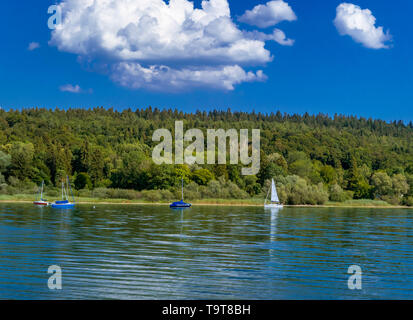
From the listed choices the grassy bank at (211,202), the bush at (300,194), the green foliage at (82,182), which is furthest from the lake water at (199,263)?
the green foliage at (82,182)

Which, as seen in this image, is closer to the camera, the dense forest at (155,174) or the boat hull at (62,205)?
the boat hull at (62,205)

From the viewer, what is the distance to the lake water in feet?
75.4

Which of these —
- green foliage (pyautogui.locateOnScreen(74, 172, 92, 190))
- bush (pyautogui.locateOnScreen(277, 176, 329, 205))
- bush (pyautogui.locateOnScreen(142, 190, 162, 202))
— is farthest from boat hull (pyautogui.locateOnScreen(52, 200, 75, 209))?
bush (pyautogui.locateOnScreen(277, 176, 329, 205))

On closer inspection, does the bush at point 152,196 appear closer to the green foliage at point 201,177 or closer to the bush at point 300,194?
the green foliage at point 201,177

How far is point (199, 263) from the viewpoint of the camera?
30234mm

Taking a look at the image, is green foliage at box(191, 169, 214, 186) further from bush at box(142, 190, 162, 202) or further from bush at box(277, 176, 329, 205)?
bush at box(277, 176, 329, 205)

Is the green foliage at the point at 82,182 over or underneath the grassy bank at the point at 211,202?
over

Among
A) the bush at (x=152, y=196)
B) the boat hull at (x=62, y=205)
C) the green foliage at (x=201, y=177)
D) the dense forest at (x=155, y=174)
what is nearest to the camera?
the boat hull at (x=62, y=205)

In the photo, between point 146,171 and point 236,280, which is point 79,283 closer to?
point 236,280

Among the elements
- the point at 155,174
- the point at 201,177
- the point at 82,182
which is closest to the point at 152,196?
the point at 155,174

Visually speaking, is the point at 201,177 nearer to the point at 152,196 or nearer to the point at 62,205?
the point at 152,196

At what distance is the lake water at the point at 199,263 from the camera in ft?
75.4
